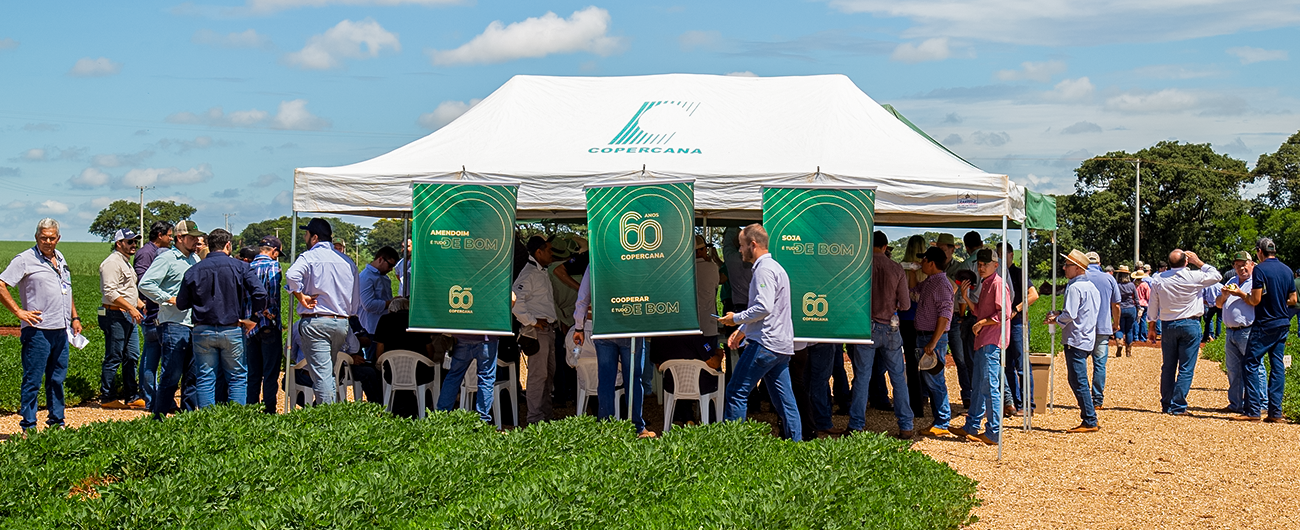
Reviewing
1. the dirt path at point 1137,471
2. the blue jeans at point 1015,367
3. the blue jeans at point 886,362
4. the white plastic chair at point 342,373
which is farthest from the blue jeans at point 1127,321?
the white plastic chair at point 342,373

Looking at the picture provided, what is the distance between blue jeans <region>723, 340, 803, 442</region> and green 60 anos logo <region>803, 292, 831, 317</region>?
560mm

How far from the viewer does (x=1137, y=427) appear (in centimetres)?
1025

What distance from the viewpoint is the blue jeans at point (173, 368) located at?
8.87 meters

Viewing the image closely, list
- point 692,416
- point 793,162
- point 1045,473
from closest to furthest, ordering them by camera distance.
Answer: point 1045,473
point 793,162
point 692,416

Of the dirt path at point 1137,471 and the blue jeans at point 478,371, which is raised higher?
the blue jeans at point 478,371

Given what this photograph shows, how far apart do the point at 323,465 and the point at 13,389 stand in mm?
6257

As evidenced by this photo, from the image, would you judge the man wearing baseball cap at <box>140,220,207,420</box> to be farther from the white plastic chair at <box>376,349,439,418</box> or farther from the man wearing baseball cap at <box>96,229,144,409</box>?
the white plastic chair at <box>376,349,439,418</box>

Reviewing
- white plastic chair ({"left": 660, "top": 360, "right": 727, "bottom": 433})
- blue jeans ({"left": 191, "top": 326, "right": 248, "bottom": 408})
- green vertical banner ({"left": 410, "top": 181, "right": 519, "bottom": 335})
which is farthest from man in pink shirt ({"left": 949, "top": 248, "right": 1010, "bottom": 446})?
blue jeans ({"left": 191, "top": 326, "right": 248, "bottom": 408})

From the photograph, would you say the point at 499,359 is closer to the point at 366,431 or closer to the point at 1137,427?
the point at 366,431

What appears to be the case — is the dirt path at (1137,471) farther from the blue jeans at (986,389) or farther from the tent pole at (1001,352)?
the tent pole at (1001,352)

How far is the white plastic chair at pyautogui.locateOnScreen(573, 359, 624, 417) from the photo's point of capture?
9.14 meters

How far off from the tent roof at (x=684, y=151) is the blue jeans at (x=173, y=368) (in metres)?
1.60

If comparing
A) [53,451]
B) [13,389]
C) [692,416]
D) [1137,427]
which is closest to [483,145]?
[692,416]

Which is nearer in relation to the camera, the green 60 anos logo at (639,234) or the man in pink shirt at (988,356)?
the green 60 anos logo at (639,234)
